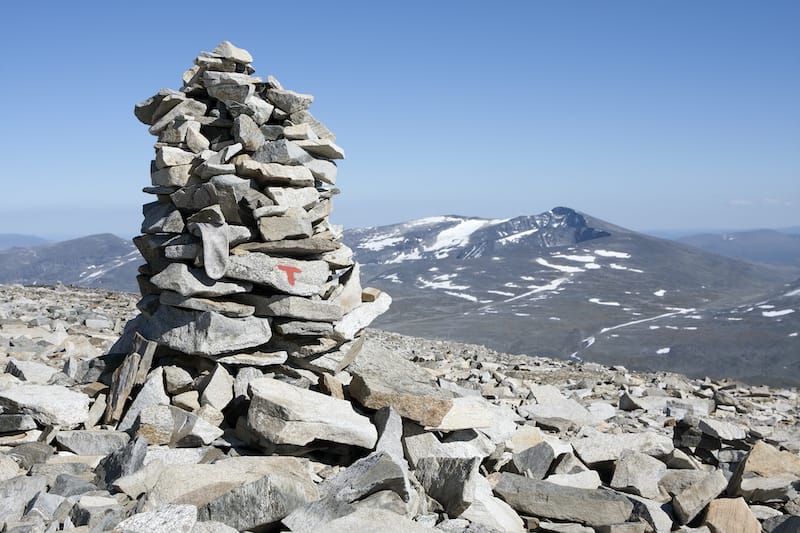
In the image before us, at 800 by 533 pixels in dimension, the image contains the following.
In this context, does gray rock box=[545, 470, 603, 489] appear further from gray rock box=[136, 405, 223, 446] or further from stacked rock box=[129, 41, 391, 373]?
gray rock box=[136, 405, 223, 446]

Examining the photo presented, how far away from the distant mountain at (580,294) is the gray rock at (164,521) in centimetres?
4086

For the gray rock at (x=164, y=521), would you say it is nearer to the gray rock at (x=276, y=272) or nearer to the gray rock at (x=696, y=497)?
the gray rock at (x=276, y=272)

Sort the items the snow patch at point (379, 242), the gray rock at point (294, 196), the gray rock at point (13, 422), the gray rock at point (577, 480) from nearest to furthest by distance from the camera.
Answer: the gray rock at point (13, 422), the gray rock at point (577, 480), the gray rock at point (294, 196), the snow patch at point (379, 242)

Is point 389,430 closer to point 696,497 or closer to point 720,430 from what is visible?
point 696,497

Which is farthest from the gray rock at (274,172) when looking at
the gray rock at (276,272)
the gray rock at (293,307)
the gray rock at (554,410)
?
the gray rock at (554,410)

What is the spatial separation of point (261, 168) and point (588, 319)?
3047 inches

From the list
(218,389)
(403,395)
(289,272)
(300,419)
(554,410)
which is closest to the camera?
(300,419)

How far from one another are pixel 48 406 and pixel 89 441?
86cm

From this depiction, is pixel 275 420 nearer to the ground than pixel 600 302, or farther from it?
farther from it

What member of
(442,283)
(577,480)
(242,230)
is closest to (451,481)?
(577,480)

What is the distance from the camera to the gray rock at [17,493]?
5590 mm

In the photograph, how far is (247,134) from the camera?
9.14m

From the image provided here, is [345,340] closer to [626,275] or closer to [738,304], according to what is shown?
[738,304]

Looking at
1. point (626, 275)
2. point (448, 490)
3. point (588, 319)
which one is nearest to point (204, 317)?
point (448, 490)
